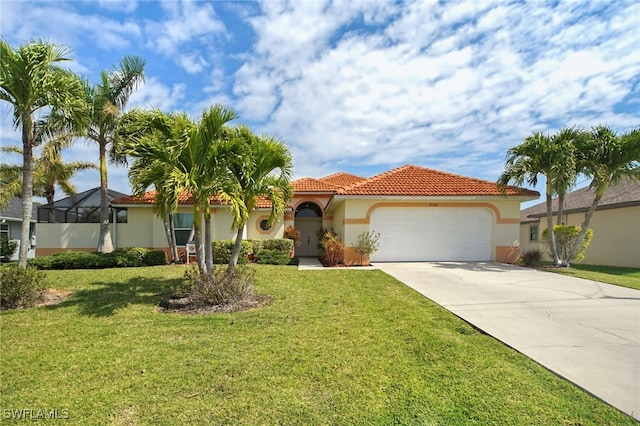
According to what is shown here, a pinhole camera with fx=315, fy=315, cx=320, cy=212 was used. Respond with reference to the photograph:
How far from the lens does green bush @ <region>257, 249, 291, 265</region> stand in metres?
15.4

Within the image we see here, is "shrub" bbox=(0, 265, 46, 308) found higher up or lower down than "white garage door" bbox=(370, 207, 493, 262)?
lower down

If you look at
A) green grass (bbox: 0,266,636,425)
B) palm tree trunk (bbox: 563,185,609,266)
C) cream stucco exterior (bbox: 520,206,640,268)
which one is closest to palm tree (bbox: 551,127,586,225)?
palm tree trunk (bbox: 563,185,609,266)

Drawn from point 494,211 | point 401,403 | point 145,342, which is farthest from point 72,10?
point 494,211

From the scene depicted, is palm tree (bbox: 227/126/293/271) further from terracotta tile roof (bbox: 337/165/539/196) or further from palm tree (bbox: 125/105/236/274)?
terracotta tile roof (bbox: 337/165/539/196)

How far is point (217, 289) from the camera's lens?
23.8 feet

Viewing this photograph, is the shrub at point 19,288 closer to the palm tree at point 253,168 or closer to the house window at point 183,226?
the palm tree at point 253,168

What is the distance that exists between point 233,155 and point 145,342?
13.8ft

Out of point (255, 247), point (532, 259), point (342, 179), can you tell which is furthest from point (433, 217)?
point (342, 179)

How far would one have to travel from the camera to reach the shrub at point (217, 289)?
23.7ft

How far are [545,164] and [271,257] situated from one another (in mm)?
13171

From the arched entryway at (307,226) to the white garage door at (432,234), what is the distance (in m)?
7.14

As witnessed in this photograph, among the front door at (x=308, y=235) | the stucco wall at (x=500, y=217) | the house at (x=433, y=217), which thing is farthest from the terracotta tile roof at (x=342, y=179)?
the stucco wall at (x=500, y=217)

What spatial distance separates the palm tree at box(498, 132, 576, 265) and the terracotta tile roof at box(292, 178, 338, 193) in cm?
993

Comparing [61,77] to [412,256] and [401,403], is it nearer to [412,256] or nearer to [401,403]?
[401,403]
